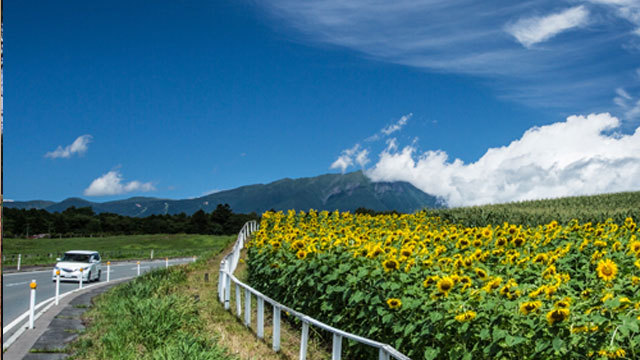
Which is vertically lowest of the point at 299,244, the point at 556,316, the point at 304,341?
the point at 304,341

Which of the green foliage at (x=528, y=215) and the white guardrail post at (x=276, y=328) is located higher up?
the green foliage at (x=528, y=215)

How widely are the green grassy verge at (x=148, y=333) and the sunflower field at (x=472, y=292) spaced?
81.8 inches

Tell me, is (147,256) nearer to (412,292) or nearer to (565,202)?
(565,202)

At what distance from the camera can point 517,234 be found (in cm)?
1112

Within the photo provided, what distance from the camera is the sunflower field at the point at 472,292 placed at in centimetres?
573

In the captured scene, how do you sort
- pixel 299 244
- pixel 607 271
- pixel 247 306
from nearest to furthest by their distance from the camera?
pixel 607 271 → pixel 299 244 → pixel 247 306

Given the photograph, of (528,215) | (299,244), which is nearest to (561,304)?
(299,244)

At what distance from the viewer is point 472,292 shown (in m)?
7.00

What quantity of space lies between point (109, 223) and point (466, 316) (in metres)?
115

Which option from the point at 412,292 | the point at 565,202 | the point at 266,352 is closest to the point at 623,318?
the point at 412,292

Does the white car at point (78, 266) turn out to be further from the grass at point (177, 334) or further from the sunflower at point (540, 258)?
the sunflower at point (540, 258)

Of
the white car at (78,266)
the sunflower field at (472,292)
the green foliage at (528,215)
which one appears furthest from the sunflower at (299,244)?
the white car at (78,266)

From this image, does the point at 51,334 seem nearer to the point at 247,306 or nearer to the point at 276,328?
the point at 247,306

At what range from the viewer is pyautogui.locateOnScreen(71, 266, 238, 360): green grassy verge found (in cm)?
955
